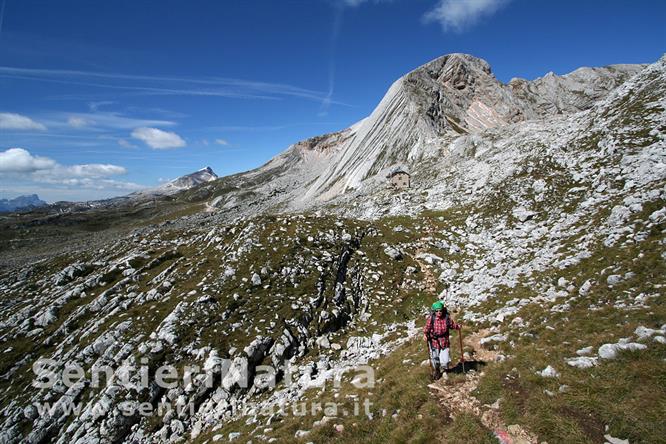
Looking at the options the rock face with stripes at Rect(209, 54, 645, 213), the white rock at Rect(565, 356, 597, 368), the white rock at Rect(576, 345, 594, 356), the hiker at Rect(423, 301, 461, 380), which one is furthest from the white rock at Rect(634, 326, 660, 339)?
the rock face with stripes at Rect(209, 54, 645, 213)

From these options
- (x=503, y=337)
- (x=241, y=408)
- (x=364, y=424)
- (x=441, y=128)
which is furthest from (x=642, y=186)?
(x=441, y=128)

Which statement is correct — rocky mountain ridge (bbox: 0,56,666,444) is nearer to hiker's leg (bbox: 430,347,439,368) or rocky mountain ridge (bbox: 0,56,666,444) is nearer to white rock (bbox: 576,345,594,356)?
white rock (bbox: 576,345,594,356)

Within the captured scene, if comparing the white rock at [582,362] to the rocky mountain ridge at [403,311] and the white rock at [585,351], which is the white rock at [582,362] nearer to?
the rocky mountain ridge at [403,311]

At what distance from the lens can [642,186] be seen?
20.9 m

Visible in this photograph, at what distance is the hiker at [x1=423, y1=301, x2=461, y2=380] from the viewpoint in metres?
12.0

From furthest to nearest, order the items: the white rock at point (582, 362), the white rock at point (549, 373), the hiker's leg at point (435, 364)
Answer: the hiker's leg at point (435, 364) < the white rock at point (549, 373) < the white rock at point (582, 362)

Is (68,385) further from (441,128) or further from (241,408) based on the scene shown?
(441,128)

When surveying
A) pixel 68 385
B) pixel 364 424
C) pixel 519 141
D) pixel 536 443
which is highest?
pixel 519 141

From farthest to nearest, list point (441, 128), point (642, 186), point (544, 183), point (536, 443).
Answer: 1. point (441, 128)
2. point (544, 183)
3. point (642, 186)
4. point (536, 443)

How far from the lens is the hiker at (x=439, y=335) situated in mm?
12020

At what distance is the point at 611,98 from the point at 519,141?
33.6ft

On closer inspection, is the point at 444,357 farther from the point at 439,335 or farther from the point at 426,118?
the point at 426,118

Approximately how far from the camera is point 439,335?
12000 mm

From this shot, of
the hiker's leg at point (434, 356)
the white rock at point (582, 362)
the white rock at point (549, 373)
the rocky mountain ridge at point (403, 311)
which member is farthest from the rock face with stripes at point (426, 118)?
the white rock at point (549, 373)
